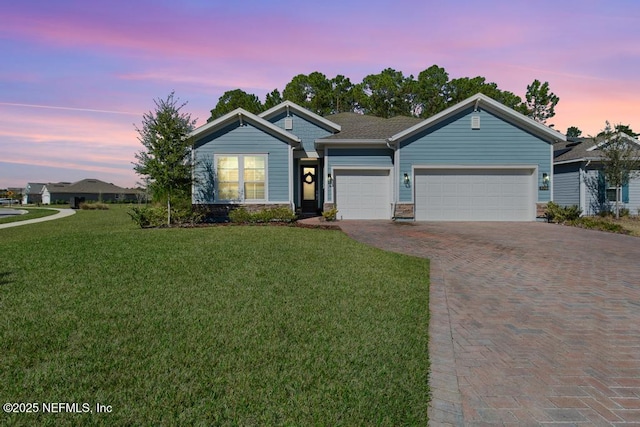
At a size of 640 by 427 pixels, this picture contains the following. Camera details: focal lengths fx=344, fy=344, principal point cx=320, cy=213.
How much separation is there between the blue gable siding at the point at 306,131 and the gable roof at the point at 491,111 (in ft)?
→ 15.0

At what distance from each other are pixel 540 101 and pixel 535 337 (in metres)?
41.9

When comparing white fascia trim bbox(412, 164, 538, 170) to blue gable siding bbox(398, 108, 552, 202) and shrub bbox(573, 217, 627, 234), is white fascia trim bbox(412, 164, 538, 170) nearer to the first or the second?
blue gable siding bbox(398, 108, 552, 202)

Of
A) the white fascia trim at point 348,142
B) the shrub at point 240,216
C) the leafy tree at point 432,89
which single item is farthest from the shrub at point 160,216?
the leafy tree at point 432,89

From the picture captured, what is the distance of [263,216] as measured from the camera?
14656 millimetres

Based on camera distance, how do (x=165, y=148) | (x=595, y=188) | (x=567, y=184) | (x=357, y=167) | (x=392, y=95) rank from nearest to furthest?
(x=165, y=148), (x=357, y=167), (x=595, y=188), (x=567, y=184), (x=392, y=95)

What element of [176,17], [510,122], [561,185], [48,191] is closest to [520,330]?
[176,17]

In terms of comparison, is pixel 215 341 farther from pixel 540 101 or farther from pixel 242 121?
pixel 540 101

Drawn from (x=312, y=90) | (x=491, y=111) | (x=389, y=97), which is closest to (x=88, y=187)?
(x=312, y=90)

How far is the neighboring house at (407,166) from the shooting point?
15789 millimetres

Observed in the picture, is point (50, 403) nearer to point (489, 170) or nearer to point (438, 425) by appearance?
point (438, 425)

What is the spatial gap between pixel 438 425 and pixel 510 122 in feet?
56.2

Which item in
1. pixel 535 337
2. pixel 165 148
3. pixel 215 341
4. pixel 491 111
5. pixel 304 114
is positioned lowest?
pixel 535 337

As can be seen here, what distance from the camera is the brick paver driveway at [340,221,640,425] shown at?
105 inches

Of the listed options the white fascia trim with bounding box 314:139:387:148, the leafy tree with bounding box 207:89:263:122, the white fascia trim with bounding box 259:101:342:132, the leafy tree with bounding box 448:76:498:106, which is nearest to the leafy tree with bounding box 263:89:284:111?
the leafy tree with bounding box 207:89:263:122
